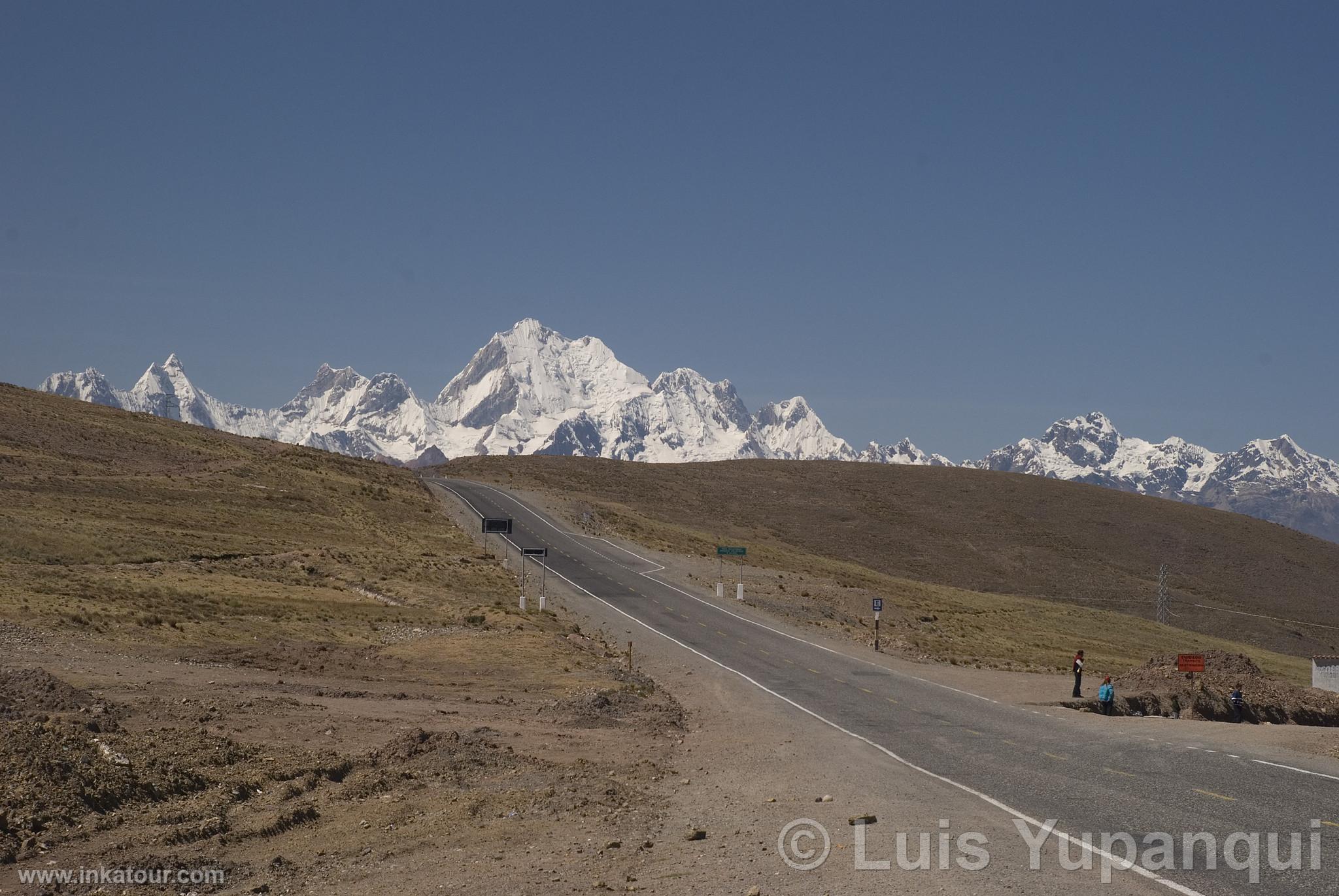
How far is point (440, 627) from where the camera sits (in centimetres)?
4397

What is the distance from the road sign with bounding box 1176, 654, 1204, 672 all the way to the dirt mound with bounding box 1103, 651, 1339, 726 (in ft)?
1.83

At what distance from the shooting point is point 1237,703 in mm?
37594

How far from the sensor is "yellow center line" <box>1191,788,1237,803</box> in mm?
17359

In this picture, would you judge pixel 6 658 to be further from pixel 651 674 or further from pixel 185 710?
pixel 651 674

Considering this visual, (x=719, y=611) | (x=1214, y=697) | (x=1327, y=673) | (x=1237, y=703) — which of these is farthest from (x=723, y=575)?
(x=1237, y=703)

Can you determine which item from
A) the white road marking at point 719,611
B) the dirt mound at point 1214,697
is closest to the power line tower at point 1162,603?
the white road marking at point 719,611

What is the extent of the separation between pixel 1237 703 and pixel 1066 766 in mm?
20838

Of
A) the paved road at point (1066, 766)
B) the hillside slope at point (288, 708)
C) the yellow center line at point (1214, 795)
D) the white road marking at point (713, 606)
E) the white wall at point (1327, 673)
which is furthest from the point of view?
the white wall at point (1327, 673)

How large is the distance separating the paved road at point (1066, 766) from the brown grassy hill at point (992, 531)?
52.5 metres

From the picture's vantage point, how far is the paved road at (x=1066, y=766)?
15078 millimetres

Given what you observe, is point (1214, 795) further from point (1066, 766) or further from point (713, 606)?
point (713, 606)

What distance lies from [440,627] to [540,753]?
71.8ft

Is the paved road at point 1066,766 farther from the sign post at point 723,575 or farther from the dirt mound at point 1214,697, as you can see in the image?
the sign post at point 723,575

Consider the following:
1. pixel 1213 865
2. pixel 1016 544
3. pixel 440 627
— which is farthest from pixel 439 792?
pixel 1016 544
